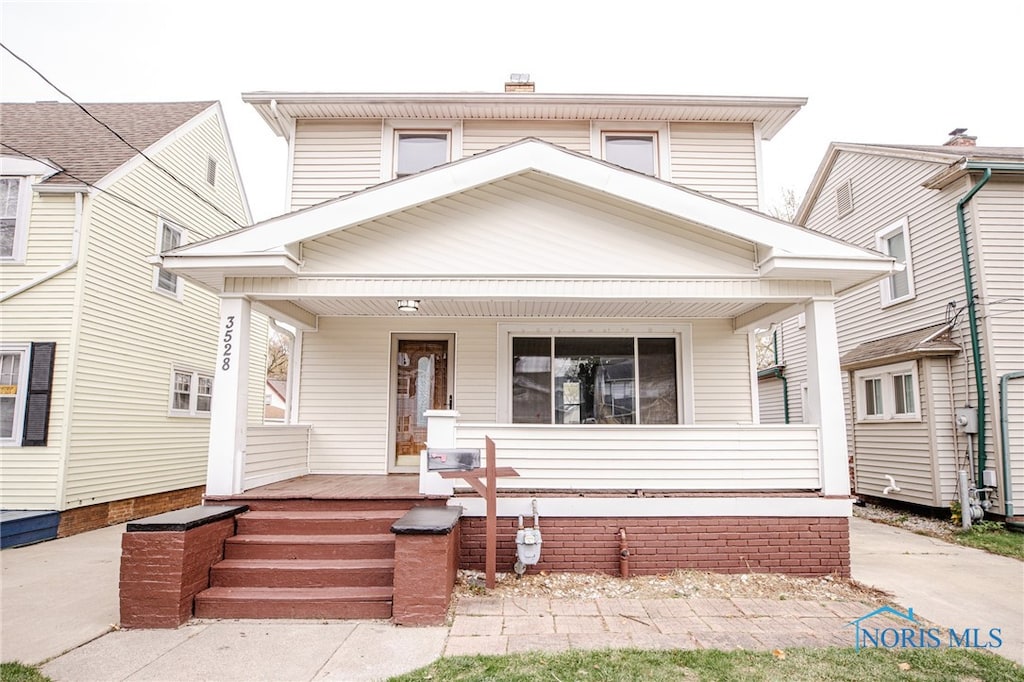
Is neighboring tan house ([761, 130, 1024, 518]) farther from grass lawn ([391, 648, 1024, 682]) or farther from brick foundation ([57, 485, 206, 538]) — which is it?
brick foundation ([57, 485, 206, 538])

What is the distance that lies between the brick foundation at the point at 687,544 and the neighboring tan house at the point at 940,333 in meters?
4.81

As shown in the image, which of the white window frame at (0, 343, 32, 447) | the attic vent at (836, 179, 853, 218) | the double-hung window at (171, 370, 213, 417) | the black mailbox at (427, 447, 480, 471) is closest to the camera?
the black mailbox at (427, 447, 480, 471)

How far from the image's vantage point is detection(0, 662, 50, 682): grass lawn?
3.50 meters

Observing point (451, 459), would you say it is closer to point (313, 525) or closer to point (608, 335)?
point (313, 525)

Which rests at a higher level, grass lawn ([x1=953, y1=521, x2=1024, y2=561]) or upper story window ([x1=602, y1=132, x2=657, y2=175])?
upper story window ([x1=602, y1=132, x2=657, y2=175])

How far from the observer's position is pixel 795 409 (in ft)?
47.7

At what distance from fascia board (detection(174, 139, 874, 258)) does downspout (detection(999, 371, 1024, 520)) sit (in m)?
4.82

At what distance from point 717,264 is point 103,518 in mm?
10139

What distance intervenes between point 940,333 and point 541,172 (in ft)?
25.4

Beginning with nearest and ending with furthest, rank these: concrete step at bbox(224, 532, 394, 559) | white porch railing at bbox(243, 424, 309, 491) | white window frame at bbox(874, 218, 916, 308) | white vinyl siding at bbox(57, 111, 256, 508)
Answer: concrete step at bbox(224, 532, 394, 559), white porch railing at bbox(243, 424, 309, 491), white vinyl siding at bbox(57, 111, 256, 508), white window frame at bbox(874, 218, 916, 308)

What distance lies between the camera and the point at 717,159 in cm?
846

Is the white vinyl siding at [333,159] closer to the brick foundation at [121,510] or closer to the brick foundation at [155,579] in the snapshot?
the brick foundation at [155,579]

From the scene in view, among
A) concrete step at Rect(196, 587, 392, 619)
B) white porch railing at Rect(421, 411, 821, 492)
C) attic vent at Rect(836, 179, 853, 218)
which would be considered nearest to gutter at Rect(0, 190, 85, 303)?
concrete step at Rect(196, 587, 392, 619)

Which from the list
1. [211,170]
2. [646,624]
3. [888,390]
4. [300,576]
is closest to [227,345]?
[300,576]
